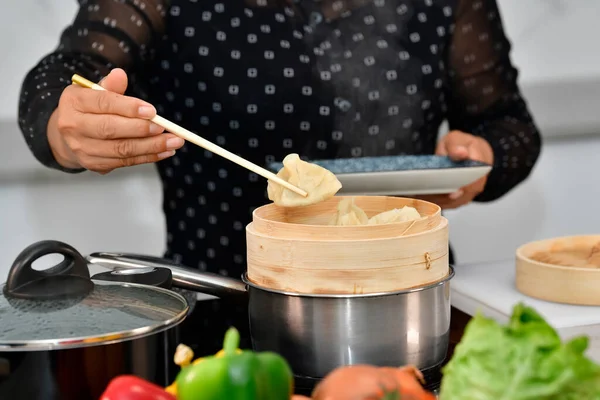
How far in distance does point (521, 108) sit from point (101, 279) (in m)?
1.41

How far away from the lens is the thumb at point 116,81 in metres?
1.08

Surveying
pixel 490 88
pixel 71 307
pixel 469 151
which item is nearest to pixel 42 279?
pixel 71 307

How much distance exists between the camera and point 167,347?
2.60 ft

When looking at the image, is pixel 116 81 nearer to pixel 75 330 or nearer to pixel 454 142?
pixel 75 330

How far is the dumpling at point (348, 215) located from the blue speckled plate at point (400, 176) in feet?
0.83

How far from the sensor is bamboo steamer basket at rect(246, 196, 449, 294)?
0.83m

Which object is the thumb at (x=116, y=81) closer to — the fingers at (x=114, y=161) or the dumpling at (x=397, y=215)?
A: the fingers at (x=114, y=161)

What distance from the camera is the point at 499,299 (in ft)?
4.14

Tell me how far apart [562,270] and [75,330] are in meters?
0.82

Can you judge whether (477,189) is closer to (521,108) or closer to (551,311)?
(521,108)

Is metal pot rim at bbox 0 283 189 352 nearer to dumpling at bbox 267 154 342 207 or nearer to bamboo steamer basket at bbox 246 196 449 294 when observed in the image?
bamboo steamer basket at bbox 246 196 449 294

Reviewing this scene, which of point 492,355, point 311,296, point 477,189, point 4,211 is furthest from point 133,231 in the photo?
point 492,355

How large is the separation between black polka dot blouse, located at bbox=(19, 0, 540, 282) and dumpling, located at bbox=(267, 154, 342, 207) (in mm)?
741

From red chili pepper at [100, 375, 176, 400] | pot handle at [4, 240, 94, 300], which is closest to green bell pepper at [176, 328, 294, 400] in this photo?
red chili pepper at [100, 375, 176, 400]
